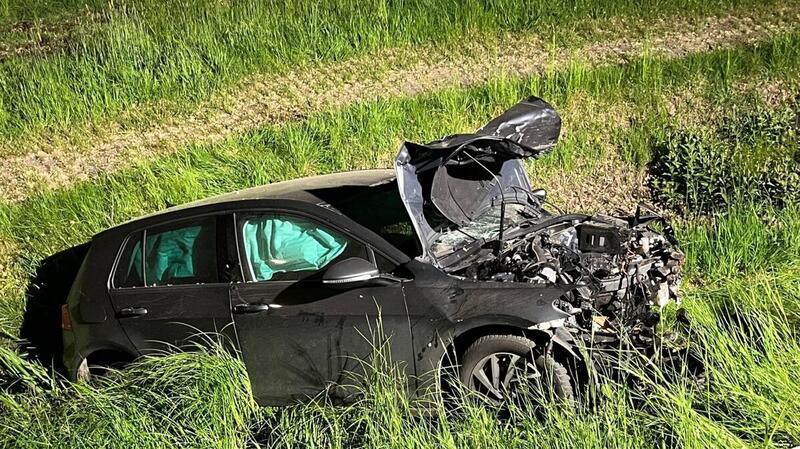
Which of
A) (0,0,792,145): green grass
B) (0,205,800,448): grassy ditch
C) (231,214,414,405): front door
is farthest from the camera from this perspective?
(0,0,792,145): green grass

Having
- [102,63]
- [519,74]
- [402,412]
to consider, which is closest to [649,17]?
[519,74]

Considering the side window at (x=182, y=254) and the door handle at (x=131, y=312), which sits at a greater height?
the side window at (x=182, y=254)

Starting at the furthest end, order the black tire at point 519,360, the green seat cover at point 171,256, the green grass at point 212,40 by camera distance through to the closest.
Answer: the green grass at point 212,40 → the green seat cover at point 171,256 → the black tire at point 519,360

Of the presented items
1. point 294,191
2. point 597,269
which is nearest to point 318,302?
point 294,191

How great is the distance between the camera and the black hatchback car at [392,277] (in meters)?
5.55

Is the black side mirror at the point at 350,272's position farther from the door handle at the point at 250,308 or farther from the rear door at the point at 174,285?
the rear door at the point at 174,285

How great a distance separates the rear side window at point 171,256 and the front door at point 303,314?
0.29 m

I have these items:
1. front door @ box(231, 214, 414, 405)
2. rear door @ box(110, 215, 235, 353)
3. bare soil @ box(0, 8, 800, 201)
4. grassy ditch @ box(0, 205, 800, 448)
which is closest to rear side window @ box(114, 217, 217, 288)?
rear door @ box(110, 215, 235, 353)

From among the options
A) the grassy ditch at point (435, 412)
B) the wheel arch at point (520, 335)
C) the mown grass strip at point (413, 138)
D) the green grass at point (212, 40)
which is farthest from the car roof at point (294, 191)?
the green grass at point (212, 40)

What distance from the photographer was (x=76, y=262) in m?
9.49

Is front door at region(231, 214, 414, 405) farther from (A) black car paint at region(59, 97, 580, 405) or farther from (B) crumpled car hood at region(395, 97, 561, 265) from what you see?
(B) crumpled car hood at region(395, 97, 561, 265)

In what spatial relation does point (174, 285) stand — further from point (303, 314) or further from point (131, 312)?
point (303, 314)

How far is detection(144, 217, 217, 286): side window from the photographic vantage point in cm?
638

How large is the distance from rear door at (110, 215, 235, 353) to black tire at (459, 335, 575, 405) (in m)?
1.72
